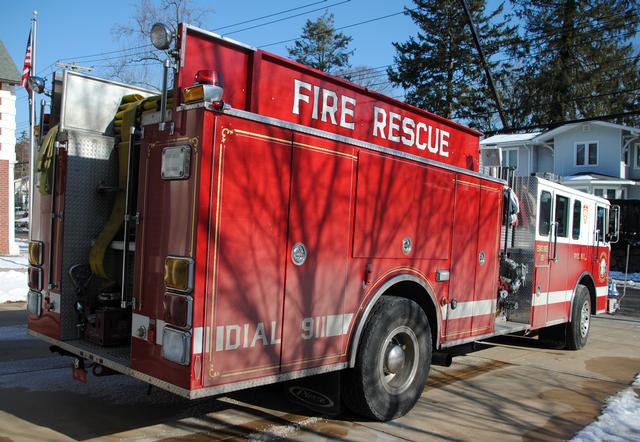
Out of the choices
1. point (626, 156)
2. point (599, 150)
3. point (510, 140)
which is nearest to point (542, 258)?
point (599, 150)

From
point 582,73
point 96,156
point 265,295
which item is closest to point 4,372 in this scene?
point 96,156

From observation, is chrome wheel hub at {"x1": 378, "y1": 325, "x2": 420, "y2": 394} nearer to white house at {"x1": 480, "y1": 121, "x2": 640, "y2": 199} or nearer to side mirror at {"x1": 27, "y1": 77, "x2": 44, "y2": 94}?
side mirror at {"x1": 27, "y1": 77, "x2": 44, "y2": 94}

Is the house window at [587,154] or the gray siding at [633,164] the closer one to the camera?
the gray siding at [633,164]

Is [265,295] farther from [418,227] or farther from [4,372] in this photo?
[4,372]

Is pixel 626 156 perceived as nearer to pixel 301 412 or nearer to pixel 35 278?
pixel 301 412

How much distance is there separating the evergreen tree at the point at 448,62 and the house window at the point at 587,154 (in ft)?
18.4

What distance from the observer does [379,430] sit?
4668mm

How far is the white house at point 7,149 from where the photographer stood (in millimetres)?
19141

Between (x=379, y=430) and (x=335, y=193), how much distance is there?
78.2 inches

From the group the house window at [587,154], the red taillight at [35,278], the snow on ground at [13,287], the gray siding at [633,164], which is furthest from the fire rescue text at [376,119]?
the gray siding at [633,164]

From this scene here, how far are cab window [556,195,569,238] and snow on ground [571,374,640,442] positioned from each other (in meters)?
2.43

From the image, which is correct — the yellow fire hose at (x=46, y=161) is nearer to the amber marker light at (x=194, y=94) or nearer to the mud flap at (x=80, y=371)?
the mud flap at (x=80, y=371)

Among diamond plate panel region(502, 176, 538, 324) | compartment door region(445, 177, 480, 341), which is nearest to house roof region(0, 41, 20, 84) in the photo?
diamond plate panel region(502, 176, 538, 324)

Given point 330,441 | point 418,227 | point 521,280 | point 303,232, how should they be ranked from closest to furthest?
point 303,232, point 330,441, point 418,227, point 521,280
